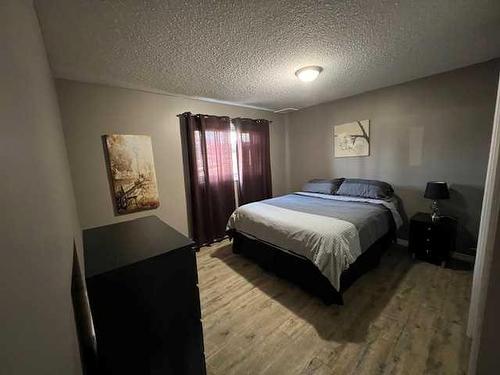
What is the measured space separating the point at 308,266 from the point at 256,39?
206 centimetres

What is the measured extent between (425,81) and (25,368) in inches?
156

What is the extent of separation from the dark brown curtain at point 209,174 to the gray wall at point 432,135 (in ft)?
6.57

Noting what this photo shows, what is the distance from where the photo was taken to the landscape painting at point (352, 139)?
3395mm

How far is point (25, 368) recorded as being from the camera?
324 millimetres

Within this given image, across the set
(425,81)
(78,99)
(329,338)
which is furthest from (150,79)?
(425,81)

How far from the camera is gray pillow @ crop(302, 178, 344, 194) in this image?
3.61 metres

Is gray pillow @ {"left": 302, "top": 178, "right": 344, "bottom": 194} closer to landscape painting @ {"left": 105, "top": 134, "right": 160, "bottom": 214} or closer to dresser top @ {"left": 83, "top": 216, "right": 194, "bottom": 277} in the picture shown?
landscape painting @ {"left": 105, "top": 134, "right": 160, "bottom": 214}

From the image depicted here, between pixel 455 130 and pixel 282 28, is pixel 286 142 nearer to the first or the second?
pixel 455 130

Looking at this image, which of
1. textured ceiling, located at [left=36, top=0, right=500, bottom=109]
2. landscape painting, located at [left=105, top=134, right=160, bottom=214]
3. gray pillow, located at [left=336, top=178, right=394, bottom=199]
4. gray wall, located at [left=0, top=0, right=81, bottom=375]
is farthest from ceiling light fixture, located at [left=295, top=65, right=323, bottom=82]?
gray wall, located at [left=0, top=0, right=81, bottom=375]

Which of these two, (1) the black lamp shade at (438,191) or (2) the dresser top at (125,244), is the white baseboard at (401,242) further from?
(2) the dresser top at (125,244)

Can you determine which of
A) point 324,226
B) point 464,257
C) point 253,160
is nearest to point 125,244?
point 324,226

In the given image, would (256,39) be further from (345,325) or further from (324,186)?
(324,186)

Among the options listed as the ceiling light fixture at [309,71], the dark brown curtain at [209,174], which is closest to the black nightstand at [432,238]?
the ceiling light fixture at [309,71]

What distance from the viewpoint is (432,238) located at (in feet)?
8.30
